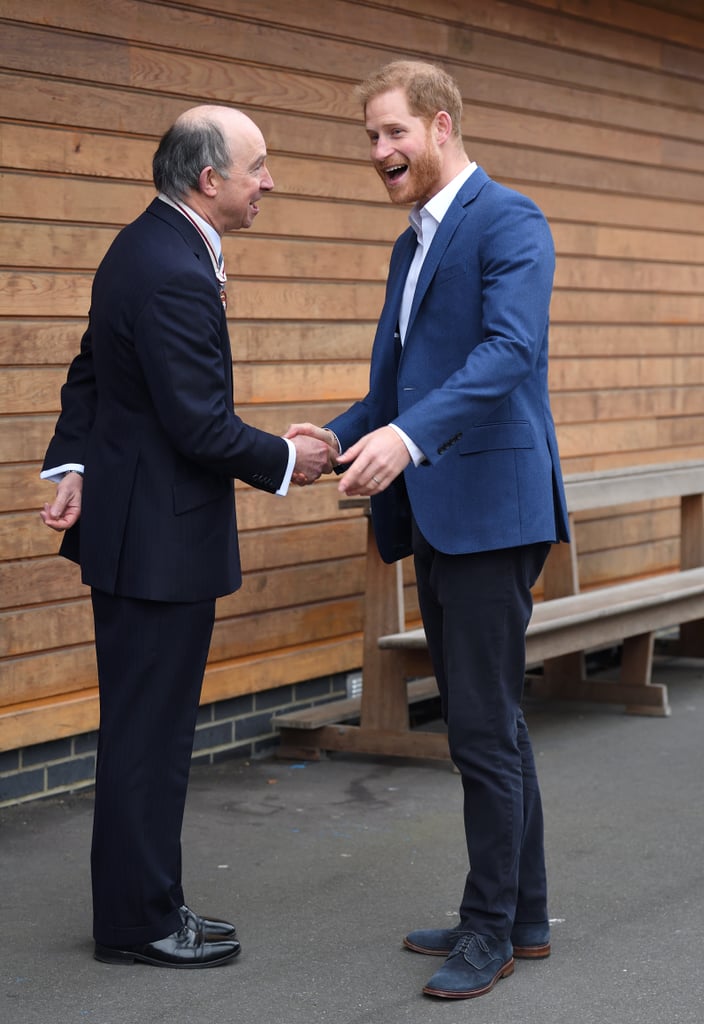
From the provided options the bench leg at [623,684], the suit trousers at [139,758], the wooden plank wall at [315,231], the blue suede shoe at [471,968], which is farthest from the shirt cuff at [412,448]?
the bench leg at [623,684]

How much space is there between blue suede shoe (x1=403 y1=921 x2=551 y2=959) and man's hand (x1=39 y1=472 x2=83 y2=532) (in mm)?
1311

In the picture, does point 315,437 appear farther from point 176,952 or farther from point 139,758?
point 176,952

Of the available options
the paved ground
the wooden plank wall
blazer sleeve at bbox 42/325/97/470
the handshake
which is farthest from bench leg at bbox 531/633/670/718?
the handshake

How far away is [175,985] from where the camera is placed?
11.4 ft

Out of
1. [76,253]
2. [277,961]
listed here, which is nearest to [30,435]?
[76,253]

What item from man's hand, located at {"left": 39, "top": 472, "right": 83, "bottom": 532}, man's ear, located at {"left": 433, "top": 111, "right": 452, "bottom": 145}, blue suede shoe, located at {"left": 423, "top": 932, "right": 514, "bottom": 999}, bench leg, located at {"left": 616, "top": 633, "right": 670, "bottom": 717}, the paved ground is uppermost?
man's ear, located at {"left": 433, "top": 111, "right": 452, "bottom": 145}

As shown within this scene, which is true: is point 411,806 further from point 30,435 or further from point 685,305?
point 685,305

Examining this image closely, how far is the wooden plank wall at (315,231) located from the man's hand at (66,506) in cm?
135

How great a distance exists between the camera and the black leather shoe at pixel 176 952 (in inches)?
141

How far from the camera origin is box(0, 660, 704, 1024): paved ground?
3.38 m

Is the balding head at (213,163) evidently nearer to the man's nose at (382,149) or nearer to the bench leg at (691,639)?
the man's nose at (382,149)

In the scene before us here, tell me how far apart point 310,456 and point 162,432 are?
379mm

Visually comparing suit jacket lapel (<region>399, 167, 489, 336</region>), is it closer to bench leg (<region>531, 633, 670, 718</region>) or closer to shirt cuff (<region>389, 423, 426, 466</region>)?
shirt cuff (<region>389, 423, 426, 466</region>)

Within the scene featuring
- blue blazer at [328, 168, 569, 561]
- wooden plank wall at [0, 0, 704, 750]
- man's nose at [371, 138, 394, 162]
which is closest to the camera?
blue blazer at [328, 168, 569, 561]
